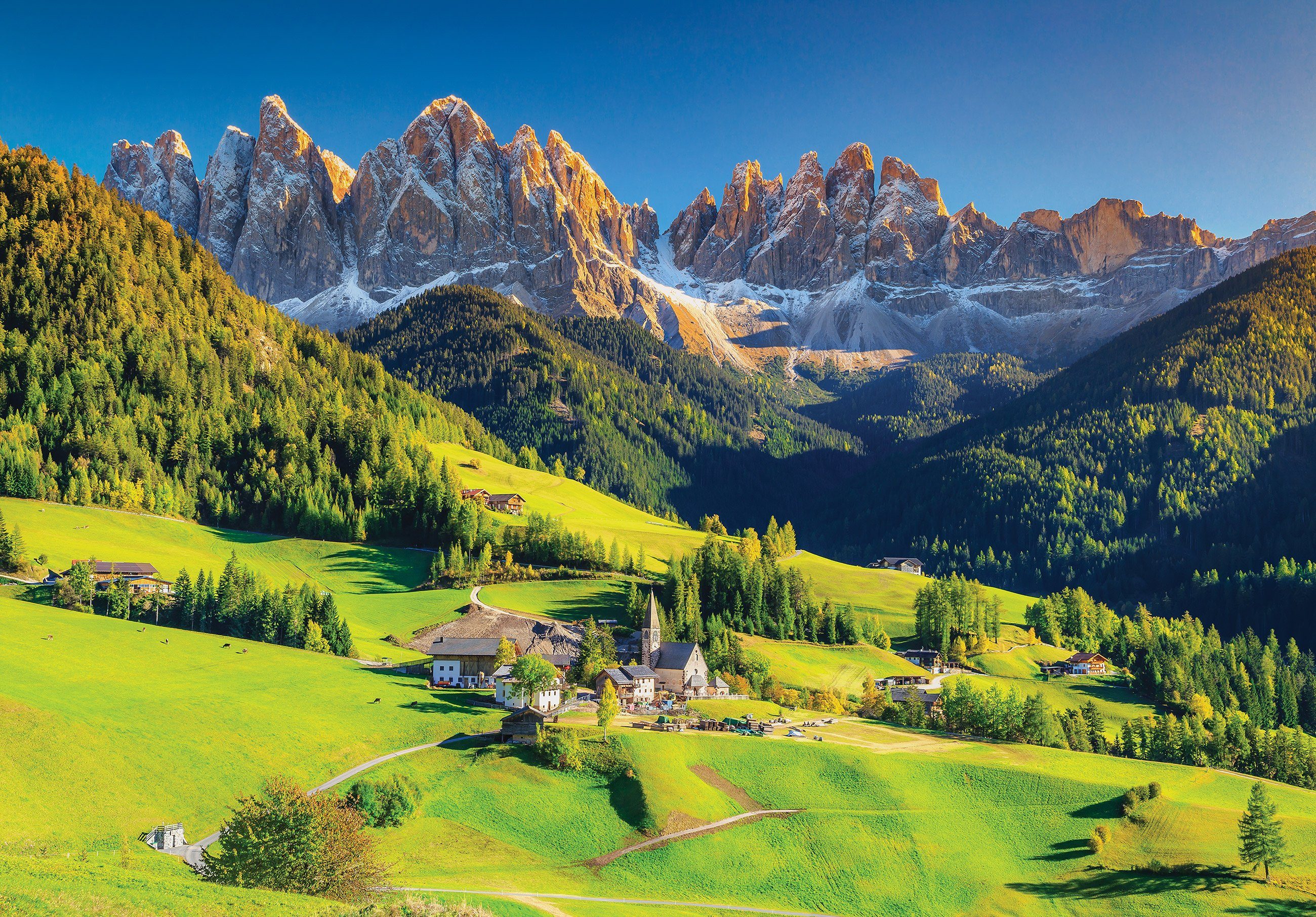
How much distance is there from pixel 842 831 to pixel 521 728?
27.4m

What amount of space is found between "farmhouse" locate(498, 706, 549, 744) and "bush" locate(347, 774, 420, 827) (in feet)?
48.1

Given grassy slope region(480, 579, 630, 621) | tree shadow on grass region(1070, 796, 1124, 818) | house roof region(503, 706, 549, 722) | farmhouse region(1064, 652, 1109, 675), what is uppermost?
grassy slope region(480, 579, 630, 621)

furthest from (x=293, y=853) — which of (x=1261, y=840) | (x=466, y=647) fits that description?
(x=1261, y=840)

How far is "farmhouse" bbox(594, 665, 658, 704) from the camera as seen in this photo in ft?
344

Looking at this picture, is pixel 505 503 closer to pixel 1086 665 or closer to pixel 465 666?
pixel 465 666

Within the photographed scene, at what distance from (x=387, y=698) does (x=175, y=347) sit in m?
128

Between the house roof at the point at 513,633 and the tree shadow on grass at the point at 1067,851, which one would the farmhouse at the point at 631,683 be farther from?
the tree shadow on grass at the point at 1067,851

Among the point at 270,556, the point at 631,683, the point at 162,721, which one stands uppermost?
the point at 270,556

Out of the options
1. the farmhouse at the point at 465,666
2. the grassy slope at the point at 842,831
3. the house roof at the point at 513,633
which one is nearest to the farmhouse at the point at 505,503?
the house roof at the point at 513,633

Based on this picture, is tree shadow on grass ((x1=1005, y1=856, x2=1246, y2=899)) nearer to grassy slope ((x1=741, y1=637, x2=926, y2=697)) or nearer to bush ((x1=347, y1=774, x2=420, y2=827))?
bush ((x1=347, y1=774, x2=420, y2=827))

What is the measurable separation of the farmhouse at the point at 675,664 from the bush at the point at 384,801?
43.9 metres

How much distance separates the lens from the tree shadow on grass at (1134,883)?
69125mm

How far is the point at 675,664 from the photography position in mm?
112938

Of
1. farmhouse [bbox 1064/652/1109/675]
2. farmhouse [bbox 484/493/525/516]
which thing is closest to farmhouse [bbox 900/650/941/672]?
farmhouse [bbox 1064/652/1109/675]
